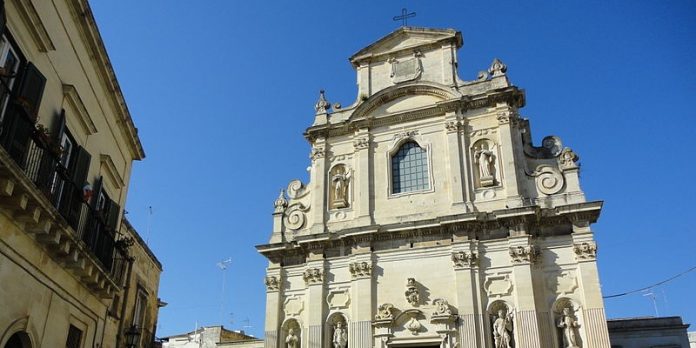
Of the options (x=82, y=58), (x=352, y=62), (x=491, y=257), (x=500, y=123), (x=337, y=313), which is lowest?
(x=337, y=313)

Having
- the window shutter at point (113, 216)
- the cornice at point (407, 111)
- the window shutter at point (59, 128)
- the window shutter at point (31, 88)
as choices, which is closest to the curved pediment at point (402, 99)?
the cornice at point (407, 111)

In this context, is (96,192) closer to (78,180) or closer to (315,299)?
(78,180)

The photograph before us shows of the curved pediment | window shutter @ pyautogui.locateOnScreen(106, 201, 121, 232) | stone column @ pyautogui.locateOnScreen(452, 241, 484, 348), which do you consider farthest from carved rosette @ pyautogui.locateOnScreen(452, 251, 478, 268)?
window shutter @ pyautogui.locateOnScreen(106, 201, 121, 232)

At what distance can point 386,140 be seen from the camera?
68.3ft

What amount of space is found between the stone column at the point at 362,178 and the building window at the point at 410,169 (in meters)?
0.93

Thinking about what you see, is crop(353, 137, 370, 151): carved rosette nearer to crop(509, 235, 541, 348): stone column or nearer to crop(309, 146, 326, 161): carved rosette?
crop(309, 146, 326, 161): carved rosette

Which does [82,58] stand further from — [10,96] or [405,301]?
[405,301]

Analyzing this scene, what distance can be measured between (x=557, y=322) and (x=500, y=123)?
6.67 metres

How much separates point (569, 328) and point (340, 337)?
22.3ft

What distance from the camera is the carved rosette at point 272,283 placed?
19734 millimetres

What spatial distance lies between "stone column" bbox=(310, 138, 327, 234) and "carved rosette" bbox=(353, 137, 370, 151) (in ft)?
4.16

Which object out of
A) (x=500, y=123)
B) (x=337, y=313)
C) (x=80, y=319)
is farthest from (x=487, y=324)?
(x=80, y=319)

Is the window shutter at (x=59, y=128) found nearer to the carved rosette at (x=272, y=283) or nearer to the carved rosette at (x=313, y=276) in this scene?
the carved rosette at (x=313, y=276)

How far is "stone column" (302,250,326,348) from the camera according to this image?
18.4 meters
